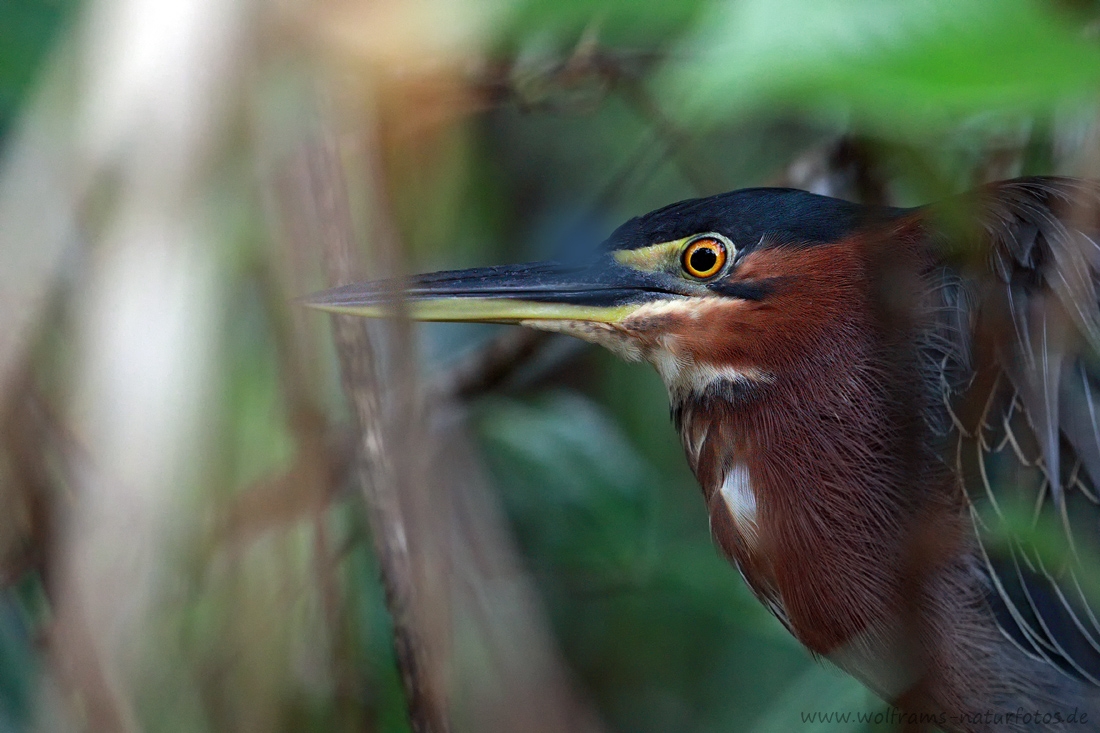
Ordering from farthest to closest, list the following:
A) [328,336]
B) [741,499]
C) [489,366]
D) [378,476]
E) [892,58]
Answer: [489,366]
[328,336]
[741,499]
[378,476]
[892,58]

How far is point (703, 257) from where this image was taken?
4.80 ft

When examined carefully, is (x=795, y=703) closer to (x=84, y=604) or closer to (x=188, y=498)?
(x=188, y=498)

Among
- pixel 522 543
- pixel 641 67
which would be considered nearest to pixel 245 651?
pixel 522 543

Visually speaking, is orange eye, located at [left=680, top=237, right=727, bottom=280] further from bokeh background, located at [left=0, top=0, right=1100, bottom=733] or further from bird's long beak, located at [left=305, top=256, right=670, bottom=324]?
bokeh background, located at [left=0, top=0, right=1100, bottom=733]

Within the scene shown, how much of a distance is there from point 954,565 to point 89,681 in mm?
1055

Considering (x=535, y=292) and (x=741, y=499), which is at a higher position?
(x=535, y=292)

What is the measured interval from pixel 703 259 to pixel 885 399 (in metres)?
0.32

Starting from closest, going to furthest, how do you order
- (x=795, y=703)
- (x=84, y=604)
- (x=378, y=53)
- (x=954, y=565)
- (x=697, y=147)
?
(x=378, y=53) → (x=84, y=604) → (x=954, y=565) → (x=795, y=703) → (x=697, y=147)

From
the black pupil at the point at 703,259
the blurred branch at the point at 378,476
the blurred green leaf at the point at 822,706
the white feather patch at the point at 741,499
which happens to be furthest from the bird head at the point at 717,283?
the blurred green leaf at the point at 822,706

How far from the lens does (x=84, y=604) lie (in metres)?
1.12

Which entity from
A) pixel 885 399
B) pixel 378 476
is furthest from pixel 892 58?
pixel 885 399

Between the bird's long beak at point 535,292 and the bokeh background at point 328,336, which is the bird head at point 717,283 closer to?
the bird's long beak at point 535,292

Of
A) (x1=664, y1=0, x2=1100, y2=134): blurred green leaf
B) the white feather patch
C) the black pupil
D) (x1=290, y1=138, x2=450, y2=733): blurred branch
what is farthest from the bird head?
(x1=664, y1=0, x2=1100, y2=134): blurred green leaf

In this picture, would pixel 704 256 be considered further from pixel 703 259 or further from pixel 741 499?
pixel 741 499
